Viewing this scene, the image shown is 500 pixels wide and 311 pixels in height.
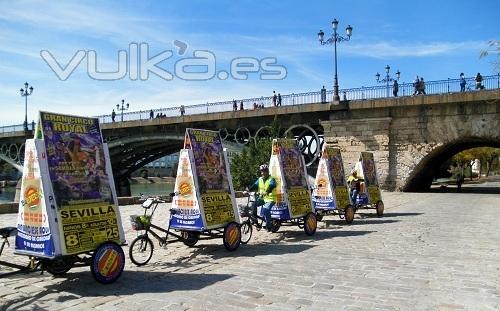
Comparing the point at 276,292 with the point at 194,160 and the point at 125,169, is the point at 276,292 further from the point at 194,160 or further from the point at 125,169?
the point at 125,169

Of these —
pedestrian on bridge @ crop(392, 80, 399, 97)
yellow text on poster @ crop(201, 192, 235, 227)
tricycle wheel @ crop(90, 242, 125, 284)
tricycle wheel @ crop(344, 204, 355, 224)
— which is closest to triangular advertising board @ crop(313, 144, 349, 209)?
tricycle wheel @ crop(344, 204, 355, 224)

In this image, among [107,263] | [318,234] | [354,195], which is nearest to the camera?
[107,263]

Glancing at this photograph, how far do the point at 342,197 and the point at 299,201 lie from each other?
3.36 m

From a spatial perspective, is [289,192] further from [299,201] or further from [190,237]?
[190,237]

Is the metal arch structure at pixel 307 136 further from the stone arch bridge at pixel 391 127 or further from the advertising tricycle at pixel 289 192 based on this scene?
the advertising tricycle at pixel 289 192

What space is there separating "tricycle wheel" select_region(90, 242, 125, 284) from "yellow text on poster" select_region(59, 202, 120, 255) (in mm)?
127

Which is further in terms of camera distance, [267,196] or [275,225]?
[275,225]

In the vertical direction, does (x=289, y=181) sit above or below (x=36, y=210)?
above

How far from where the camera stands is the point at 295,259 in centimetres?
873

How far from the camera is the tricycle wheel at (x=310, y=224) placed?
Answer: 39.3ft

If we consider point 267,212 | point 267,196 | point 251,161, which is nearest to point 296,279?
point 267,212

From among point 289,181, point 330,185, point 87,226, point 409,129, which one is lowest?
point 87,226

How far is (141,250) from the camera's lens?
8.23 meters

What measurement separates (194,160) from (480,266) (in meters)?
5.42
